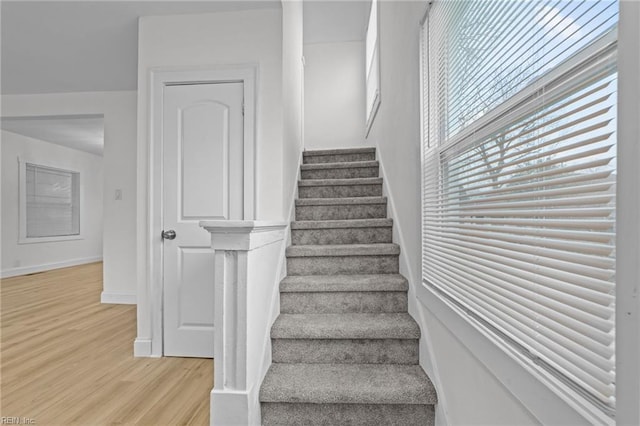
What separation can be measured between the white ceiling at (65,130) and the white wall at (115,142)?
801mm

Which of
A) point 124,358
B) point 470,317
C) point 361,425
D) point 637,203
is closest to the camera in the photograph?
point 637,203

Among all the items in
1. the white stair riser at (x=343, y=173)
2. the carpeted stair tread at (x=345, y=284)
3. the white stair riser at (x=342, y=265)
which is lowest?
the carpeted stair tread at (x=345, y=284)

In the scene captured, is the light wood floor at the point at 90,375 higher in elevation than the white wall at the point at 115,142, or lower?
lower

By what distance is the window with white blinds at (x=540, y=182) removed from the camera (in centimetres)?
A: 59

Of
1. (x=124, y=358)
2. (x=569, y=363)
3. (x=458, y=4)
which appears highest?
(x=458, y=4)

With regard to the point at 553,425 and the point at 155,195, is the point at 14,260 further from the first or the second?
the point at 553,425

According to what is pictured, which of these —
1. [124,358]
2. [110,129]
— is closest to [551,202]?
[124,358]

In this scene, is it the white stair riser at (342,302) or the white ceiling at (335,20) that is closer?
the white stair riser at (342,302)

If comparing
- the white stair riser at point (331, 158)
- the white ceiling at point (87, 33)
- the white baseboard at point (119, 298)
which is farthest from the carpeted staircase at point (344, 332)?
the white baseboard at point (119, 298)

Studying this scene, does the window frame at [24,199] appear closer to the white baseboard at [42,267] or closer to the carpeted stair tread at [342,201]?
the white baseboard at [42,267]

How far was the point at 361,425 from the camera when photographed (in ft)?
4.99

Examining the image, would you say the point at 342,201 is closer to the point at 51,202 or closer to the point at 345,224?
the point at 345,224

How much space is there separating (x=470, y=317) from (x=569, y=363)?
441 millimetres

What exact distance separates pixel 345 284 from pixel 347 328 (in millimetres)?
312
